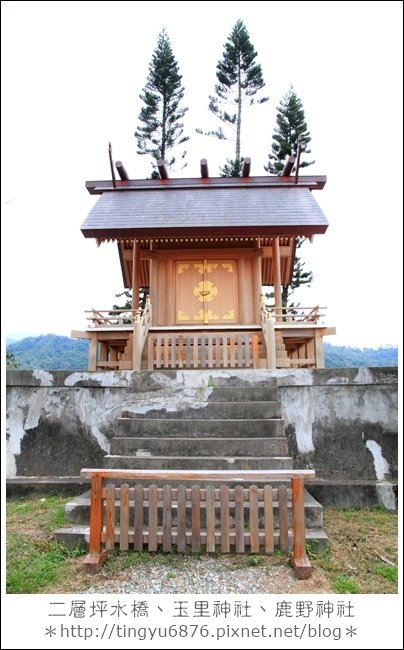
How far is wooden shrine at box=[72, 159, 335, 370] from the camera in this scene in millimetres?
8062

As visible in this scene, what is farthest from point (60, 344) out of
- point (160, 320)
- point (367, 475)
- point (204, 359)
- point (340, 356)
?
point (367, 475)

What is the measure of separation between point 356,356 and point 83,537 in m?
35.8

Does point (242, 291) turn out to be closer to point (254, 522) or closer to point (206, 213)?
point (206, 213)

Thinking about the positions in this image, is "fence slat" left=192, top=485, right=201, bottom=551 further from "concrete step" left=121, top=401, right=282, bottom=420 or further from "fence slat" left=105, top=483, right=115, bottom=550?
"concrete step" left=121, top=401, right=282, bottom=420

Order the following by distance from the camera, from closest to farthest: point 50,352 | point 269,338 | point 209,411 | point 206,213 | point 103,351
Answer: point 209,411 → point 269,338 → point 103,351 → point 206,213 → point 50,352

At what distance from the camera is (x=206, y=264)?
10078mm

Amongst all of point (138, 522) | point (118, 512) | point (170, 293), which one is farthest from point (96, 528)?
point (170, 293)

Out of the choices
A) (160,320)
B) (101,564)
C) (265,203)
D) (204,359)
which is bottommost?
(101,564)

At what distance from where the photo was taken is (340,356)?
35719 mm

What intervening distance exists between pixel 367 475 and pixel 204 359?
336 centimetres

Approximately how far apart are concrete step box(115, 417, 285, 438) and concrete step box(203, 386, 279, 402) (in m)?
0.62

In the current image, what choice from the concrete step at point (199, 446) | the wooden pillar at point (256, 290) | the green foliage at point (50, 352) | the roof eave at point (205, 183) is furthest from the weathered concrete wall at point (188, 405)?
the green foliage at point (50, 352)

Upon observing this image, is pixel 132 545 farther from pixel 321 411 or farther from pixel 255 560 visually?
pixel 321 411

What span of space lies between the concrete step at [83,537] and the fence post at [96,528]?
373mm
